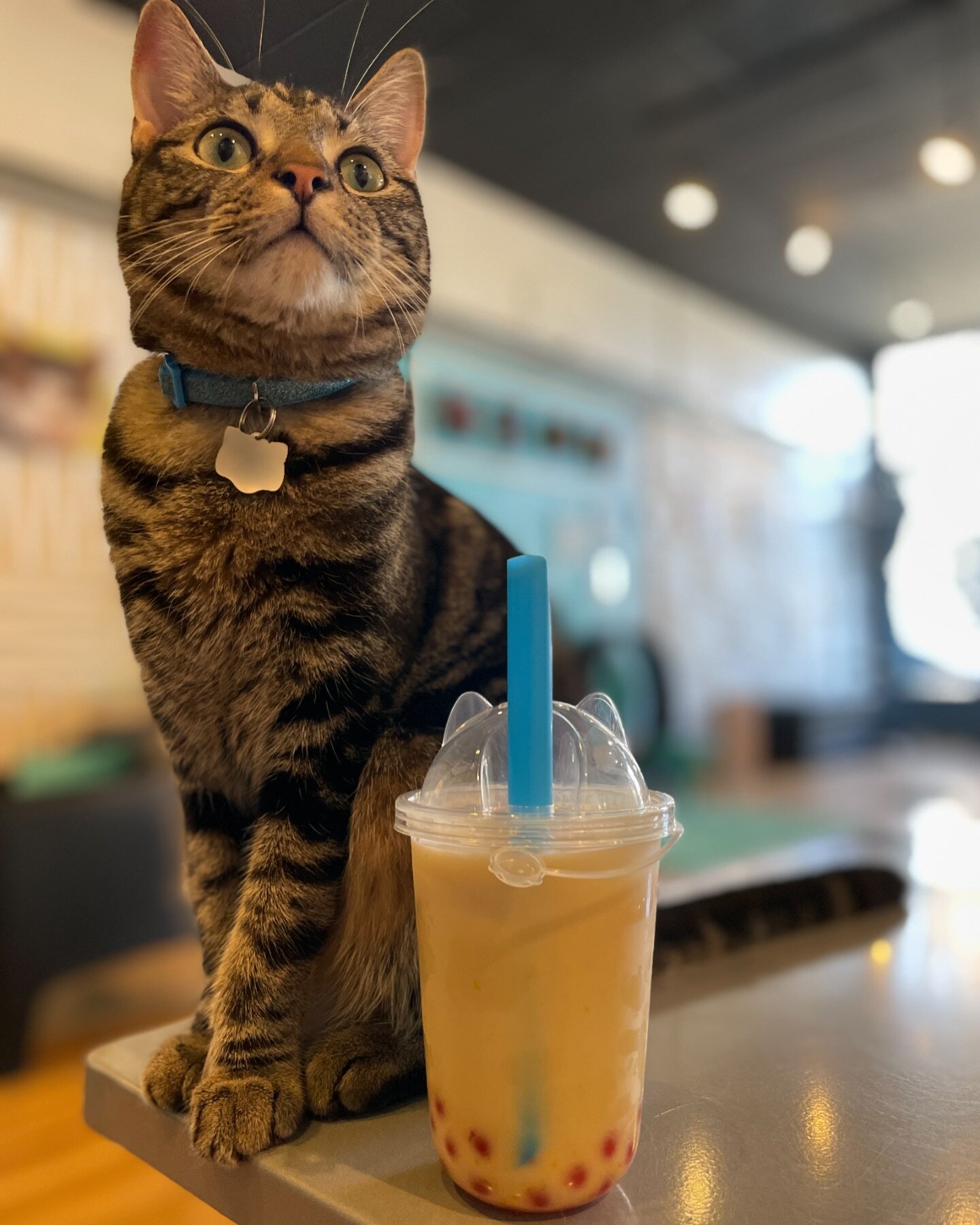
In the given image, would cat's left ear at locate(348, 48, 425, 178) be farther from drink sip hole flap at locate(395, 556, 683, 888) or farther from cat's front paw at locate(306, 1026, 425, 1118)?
cat's front paw at locate(306, 1026, 425, 1118)

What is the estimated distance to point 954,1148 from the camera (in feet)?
1.68

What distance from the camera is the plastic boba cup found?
43 cm

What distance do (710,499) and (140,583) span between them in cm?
336

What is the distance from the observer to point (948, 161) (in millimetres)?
2121

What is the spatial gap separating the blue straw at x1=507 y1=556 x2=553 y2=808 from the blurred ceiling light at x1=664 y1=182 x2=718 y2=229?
256cm

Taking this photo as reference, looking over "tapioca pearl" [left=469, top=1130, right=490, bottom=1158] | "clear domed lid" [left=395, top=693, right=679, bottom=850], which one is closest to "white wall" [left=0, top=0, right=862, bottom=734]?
"clear domed lid" [left=395, top=693, right=679, bottom=850]

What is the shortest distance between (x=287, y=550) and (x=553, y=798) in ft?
0.68

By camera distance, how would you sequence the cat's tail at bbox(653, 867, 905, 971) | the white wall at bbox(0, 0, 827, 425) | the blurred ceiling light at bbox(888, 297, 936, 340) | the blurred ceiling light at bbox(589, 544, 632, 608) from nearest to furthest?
the cat's tail at bbox(653, 867, 905, 971) → the white wall at bbox(0, 0, 827, 425) → the blurred ceiling light at bbox(888, 297, 936, 340) → the blurred ceiling light at bbox(589, 544, 632, 608)

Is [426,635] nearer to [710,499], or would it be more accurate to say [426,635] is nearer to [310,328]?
[310,328]

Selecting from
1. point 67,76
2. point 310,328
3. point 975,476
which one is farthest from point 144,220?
point 975,476

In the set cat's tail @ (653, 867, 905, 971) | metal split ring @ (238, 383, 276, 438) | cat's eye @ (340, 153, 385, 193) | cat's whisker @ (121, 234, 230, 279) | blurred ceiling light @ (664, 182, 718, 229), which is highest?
blurred ceiling light @ (664, 182, 718, 229)

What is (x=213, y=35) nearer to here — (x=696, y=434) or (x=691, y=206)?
(x=691, y=206)

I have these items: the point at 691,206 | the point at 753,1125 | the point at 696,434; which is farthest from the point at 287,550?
the point at 696,434

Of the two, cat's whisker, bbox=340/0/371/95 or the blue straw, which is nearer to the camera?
the blue straw
